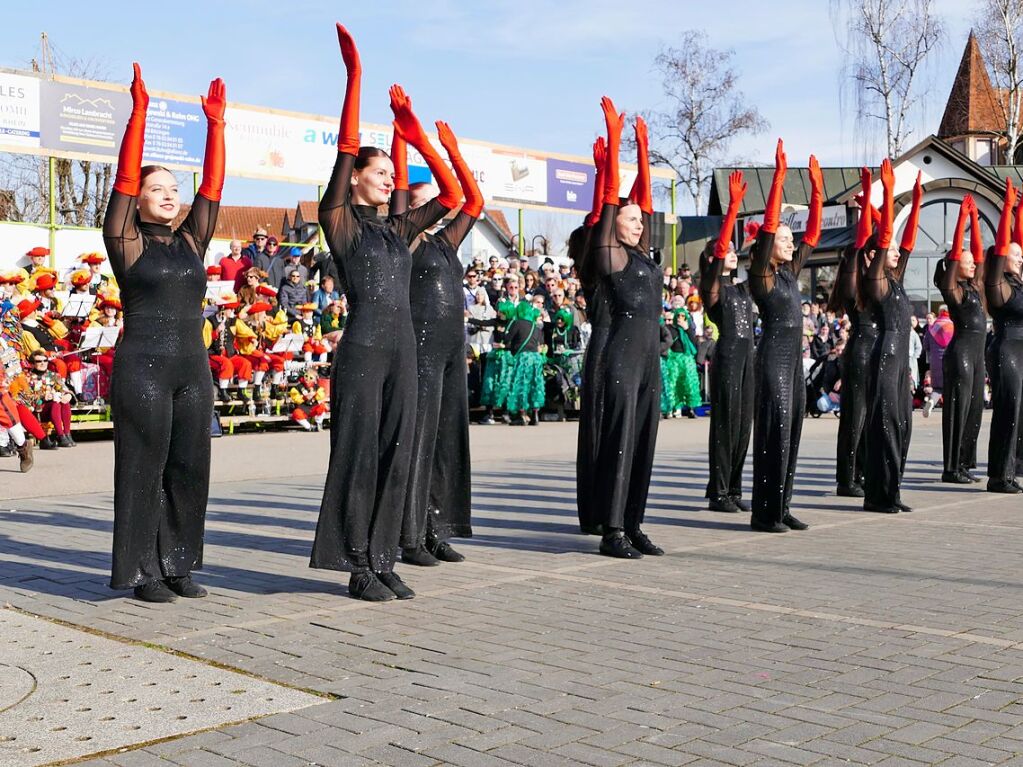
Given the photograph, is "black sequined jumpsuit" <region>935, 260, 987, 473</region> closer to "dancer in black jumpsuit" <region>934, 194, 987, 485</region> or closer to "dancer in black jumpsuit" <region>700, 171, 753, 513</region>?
"dancer in black jumpsuit" <region>934, 194, 987, 485</region>

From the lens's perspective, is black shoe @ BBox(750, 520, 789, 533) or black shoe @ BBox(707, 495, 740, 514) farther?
black shoe @ BBox(707, 495, 740, 514)

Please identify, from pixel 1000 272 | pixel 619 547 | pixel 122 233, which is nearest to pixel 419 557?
pixel 619 547

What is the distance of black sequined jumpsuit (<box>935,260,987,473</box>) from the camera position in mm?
11523

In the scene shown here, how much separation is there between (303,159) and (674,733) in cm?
1875

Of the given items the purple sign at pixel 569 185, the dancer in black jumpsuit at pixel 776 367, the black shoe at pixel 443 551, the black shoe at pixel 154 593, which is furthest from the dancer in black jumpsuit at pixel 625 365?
the purple sign at pixel 569 185

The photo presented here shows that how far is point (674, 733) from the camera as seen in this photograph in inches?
159

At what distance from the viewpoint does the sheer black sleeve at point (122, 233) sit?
5.99 m

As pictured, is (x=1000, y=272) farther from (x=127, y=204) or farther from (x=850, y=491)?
(x=127, y=204)

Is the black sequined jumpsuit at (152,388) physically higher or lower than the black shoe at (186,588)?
higher

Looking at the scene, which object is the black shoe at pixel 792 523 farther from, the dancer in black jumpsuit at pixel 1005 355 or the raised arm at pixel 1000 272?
the raised arm at pixel 1000 272

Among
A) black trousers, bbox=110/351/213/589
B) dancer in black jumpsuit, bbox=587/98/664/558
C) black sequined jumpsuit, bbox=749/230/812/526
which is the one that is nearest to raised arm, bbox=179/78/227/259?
black trousers, bbox=110/351/213/589

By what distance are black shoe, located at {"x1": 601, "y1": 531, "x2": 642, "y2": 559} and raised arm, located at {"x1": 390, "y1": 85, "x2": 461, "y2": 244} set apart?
2149 millimetres

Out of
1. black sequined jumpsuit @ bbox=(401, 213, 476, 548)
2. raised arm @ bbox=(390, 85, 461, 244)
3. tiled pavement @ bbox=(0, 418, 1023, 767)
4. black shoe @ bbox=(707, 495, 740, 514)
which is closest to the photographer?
tiled pavement @ bbox=(0, 418, 1023, 767)

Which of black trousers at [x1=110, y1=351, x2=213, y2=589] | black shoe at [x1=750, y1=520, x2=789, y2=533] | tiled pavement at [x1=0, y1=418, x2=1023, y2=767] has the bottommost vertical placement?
tiled pavement at [x1=0, y1=418, x2=1023, y2=767]
